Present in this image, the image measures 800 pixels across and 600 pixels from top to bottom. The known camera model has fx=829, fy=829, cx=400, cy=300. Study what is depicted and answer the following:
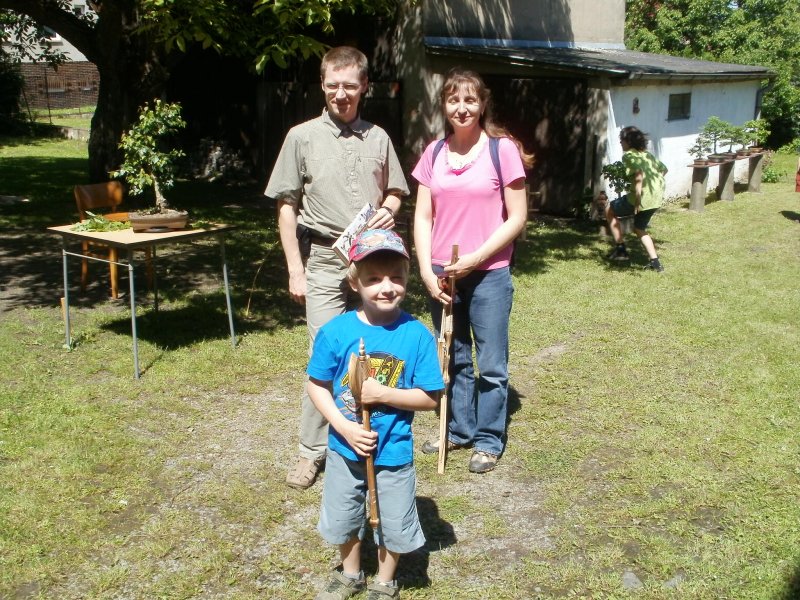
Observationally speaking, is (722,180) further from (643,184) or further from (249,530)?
(249,530)

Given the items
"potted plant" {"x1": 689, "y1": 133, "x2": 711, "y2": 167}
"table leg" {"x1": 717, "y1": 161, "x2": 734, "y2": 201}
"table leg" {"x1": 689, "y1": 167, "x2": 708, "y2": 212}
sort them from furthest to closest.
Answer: "potted plant" {"x1": 689, "y1": 133, "x2": 711, "y2": 167} → "table leg" {"x1": 717, "y1": 161, "x2": 734, "y2": 201} → "table leg" {"x1": 689, "y1": 167, "x2": 708, "y2": 212}

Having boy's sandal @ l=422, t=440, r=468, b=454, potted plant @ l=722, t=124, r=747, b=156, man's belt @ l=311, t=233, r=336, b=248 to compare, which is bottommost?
boy's sandal @ l=422, t=440, r=468, b=454

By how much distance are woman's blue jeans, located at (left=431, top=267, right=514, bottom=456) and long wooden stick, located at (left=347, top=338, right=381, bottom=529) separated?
1.46 metres

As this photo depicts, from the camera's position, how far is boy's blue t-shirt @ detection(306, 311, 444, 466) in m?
2.98

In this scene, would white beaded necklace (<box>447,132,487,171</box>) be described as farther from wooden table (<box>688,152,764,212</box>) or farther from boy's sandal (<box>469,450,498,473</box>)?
wooden table (<box>688,152,764,212</box>)

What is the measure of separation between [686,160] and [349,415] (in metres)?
14.0

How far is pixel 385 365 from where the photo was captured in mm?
2980

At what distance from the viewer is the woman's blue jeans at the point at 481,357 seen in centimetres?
427

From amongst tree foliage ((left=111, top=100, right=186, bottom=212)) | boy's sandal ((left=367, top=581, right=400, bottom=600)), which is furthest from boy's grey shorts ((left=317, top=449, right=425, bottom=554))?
tree foliage ((left=111, top=100, right=186, bottom=212))

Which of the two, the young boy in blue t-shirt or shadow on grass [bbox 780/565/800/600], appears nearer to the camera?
the young boy in blue t-shirt

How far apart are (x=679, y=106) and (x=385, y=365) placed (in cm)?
1376

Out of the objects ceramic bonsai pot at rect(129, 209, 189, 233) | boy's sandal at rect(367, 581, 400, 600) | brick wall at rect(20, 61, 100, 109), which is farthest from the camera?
brick wall at rect(20, 61, 100, 109)

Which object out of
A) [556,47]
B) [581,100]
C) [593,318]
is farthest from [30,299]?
[556,47]

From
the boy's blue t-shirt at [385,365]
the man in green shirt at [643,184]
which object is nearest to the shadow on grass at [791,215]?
the man in green shirt at [643,184]
